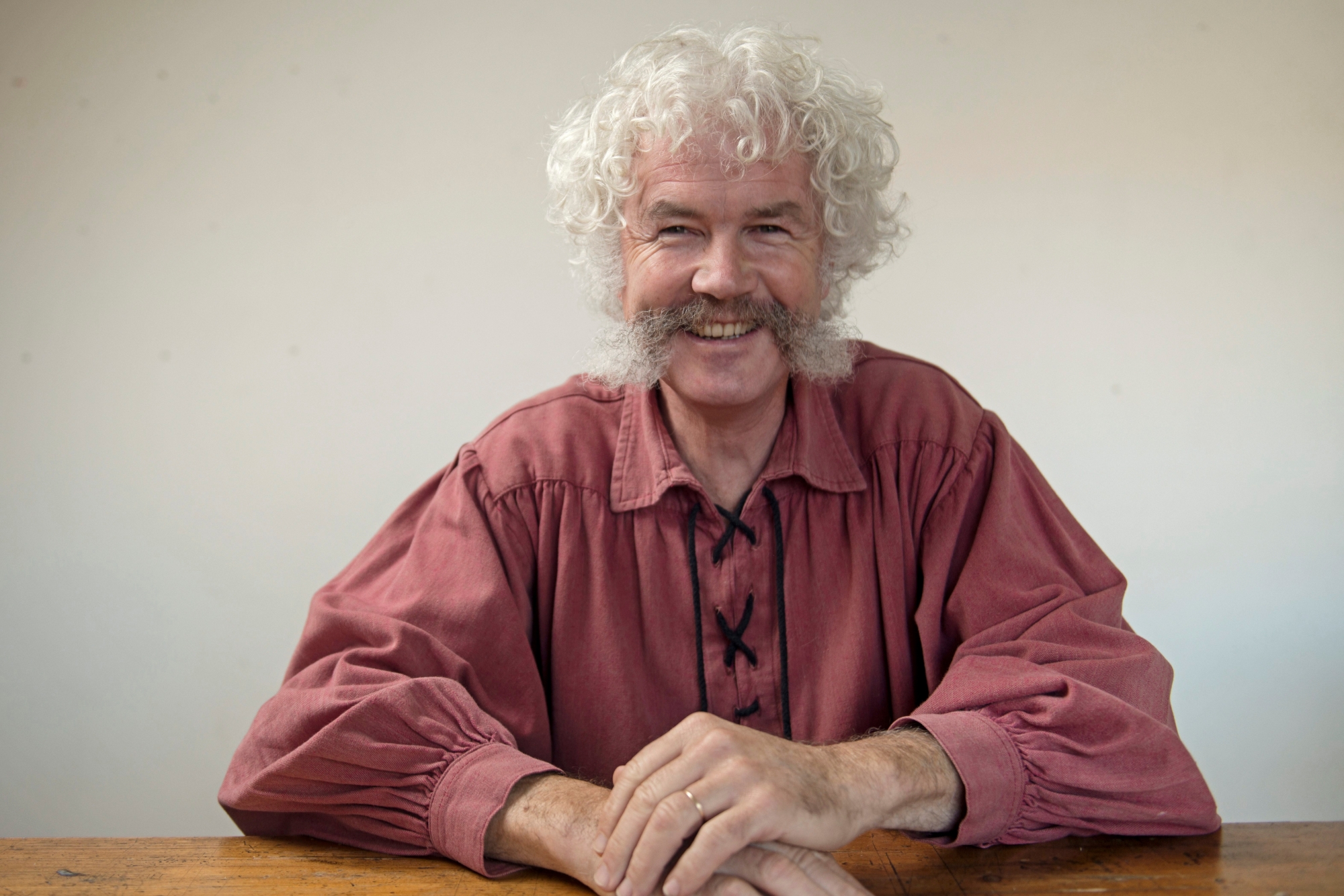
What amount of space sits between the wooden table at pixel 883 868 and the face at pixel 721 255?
0.71 m

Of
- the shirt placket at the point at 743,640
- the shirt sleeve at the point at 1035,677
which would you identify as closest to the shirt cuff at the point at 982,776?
the shirt sleeve at the point at 1035,677

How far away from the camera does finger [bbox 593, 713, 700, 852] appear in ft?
3.79

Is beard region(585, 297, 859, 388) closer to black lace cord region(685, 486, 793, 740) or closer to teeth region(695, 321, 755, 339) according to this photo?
teeth region(695, 321, 755, 339)

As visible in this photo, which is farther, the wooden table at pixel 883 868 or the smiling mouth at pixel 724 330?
the smiling mouth at pixel 724 330

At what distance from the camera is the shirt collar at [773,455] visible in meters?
1.61

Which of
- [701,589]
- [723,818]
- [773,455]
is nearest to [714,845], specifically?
[723,818]

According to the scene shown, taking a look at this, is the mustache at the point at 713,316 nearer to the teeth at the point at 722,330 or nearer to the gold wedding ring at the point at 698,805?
the teeth at the point at 722,330

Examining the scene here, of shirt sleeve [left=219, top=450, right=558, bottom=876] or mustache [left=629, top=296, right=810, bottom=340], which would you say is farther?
mustache [left=629, top=296, right=810, bottom=340]

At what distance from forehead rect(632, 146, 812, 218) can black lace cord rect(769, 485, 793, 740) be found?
45 centimetres

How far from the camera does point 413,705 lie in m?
1.31

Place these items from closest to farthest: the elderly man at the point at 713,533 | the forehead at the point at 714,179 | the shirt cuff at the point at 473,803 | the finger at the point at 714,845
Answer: the finger at the point at 714,845 → the shirt cuff at the point at 473,803 → the elderly man at the point at 713,533 → the forehead at the point at 714,179

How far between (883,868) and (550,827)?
393mm

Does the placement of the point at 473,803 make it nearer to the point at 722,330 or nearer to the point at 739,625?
the point at 739,625

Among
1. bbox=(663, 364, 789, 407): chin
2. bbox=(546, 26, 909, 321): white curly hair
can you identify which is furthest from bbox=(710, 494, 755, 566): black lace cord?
bbox=(546, 26, 909, 321): white curly hair
